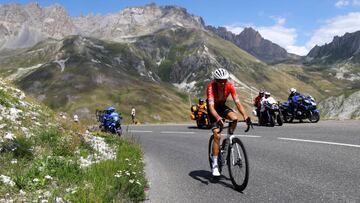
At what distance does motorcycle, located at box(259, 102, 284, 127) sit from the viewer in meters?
22.4

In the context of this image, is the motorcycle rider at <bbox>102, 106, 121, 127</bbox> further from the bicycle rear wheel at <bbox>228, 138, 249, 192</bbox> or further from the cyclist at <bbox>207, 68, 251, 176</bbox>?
the bicycle rear wheel at <bbox>228, 138, 249, 192</bbox>

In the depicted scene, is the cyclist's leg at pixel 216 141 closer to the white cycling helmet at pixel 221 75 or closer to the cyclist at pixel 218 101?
the cyclist at pixel 218 101

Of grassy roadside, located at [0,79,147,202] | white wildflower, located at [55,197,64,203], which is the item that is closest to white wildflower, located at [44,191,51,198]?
grassy roadside, located at [0,79,147,202]

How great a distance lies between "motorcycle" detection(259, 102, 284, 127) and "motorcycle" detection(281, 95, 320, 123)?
64.7 inches

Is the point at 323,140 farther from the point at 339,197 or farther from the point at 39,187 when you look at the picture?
the point at 39,187

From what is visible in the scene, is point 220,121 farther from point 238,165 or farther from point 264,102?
point 264,102

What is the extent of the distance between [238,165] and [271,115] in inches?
588

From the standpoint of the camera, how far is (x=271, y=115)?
74.1ft

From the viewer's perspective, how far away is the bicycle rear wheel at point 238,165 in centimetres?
787

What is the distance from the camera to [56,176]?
821 cm

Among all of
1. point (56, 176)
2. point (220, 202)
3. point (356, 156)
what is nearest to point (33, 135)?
point (56, 176)

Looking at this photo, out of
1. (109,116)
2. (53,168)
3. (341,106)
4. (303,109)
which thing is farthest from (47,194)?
→ (341,106)

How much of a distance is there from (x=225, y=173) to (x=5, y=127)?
575 cm

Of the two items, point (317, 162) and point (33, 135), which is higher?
point (33, 135)
